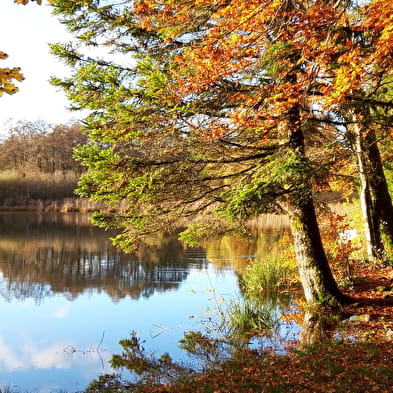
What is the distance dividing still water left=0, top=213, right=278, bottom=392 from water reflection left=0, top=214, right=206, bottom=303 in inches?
1.3

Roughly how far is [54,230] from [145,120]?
21.8 metres

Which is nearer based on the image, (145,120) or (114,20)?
(145,120)

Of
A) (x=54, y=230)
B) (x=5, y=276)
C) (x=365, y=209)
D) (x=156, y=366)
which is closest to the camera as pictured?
(x=156, y=366)

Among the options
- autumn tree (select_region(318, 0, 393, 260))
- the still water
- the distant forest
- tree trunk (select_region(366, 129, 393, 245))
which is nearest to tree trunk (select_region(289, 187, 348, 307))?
autumn tree (select_region(318, 0, 393, 260))

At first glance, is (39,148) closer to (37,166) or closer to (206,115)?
(37,166)

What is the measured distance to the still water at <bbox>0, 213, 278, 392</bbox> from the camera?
23.3 ft

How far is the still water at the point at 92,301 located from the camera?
7.11 metres

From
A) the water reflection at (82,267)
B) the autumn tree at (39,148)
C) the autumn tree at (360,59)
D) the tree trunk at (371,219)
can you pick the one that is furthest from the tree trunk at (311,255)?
the autumn tree at (39,148)

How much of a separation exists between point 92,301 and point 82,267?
4.60 meters

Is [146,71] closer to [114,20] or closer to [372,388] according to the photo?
[114,20]

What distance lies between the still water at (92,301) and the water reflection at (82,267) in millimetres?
33

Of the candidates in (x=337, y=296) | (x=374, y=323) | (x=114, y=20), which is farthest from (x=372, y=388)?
(x=114, y=20)

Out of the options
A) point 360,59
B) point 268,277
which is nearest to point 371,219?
point 268,277

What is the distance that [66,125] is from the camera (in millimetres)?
57312
